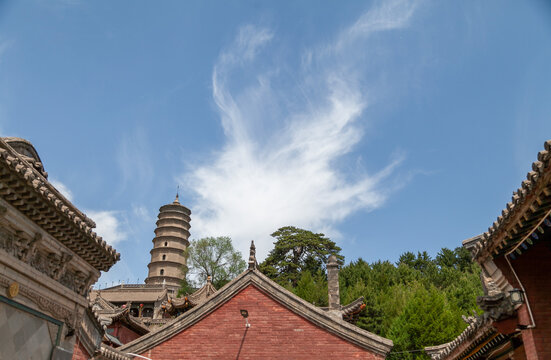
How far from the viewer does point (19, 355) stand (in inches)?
306

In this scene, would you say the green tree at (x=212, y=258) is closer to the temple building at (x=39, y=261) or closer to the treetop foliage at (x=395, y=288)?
the treetop foliage at (x=395, y=288)

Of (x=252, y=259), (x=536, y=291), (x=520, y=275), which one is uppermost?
(x=252, y=259)

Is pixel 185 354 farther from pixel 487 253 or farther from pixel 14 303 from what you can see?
pixel 487 253

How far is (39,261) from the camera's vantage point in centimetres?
833

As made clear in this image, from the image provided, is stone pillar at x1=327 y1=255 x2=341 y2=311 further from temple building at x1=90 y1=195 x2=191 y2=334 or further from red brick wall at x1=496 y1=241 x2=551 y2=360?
temple building at x1=90 y1=195 x2=191 y2=334

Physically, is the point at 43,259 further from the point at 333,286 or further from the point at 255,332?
the point at 333,286

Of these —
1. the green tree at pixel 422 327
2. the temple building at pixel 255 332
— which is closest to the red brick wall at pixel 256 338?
the temple building at pixel 255 332

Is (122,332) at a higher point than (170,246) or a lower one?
lower

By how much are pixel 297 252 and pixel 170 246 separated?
18.9m

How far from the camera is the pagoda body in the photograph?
56406 millimetres

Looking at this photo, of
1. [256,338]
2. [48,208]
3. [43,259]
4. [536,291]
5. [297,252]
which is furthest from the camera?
[297,252]

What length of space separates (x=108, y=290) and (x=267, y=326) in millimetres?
41969

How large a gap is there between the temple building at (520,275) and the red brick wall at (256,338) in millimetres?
7453

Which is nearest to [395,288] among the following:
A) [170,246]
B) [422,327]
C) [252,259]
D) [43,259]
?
[422,327]
